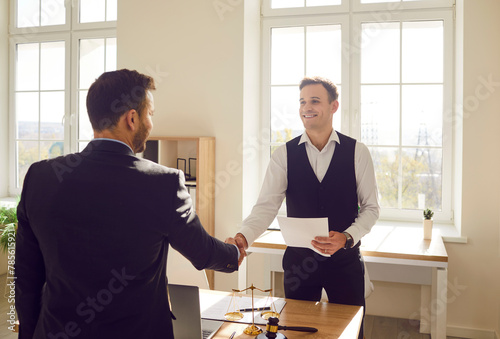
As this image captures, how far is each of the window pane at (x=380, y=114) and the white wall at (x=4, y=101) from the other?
154 inches

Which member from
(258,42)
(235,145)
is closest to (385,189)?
(235,145)

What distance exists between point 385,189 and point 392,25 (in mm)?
1402

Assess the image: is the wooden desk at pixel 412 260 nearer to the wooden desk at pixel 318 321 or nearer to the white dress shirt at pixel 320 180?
the white dress shirt at pixel 320 180

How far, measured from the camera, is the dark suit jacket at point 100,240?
4.13 ft

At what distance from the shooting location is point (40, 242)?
1.32 m

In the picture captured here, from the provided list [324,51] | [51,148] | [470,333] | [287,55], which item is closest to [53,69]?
[51,148]

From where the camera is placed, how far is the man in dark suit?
49.6 inches

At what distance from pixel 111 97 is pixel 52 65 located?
417 centimetres

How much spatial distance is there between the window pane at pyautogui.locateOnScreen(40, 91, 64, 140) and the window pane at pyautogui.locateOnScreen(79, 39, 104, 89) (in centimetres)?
35

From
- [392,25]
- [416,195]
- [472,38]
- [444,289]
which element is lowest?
[444,289]

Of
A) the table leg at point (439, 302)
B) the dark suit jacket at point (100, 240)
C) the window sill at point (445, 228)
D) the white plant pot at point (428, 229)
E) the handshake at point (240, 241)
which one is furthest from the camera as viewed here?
the window sill at point (445, 228)

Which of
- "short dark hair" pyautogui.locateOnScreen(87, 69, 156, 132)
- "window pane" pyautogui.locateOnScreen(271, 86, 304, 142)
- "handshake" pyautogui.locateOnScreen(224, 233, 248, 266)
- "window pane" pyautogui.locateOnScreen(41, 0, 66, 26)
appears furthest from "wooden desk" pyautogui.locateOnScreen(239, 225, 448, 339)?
"window pane" pyautogui.locateOnScreen(41, 0, 66, 26)

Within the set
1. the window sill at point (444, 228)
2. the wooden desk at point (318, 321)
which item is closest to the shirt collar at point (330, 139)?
the wooden desk at point (318, 321)

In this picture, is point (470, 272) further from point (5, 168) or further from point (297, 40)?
point (5, 168)
